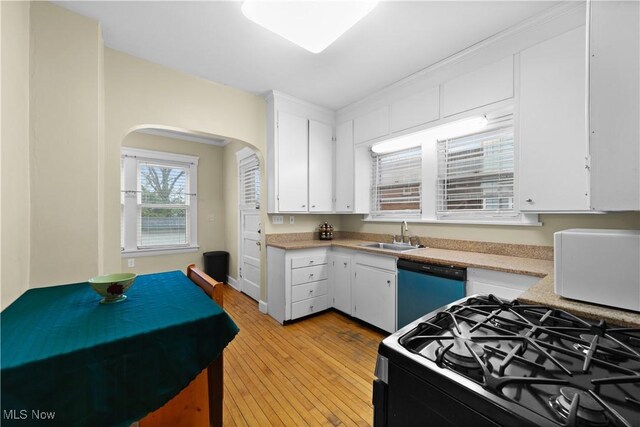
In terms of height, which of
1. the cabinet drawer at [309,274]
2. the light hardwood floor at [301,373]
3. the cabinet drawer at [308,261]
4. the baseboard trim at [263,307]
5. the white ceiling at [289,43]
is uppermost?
the white ceiling at [289,43]

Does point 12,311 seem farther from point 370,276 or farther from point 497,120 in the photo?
point 497,120

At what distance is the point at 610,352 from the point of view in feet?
2.11

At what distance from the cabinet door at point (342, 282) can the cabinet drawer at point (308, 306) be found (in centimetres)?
15

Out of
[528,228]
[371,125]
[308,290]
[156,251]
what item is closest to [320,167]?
[371,125]

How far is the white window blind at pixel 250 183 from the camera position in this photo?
3880mm

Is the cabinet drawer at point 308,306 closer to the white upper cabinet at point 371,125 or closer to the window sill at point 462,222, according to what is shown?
the window sill at point 462,222


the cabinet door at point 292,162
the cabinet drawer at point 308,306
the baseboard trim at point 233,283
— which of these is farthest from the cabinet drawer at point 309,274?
the baseboard trim at point 233,283

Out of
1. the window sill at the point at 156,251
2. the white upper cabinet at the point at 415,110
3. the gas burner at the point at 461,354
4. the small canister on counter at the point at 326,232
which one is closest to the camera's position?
the gas burner at the point at 461,354

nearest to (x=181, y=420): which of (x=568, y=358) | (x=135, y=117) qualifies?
(x=568, y=358)

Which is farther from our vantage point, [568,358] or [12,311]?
[12,311]

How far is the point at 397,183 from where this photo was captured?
3174 millimetres

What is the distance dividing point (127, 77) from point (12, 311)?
209 cm

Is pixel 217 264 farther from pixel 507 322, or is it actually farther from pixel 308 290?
pixel 507 322

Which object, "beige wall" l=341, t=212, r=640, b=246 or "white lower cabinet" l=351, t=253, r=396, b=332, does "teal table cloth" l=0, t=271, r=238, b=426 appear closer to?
"white lower cabinet" l=351, t=253, r=396, b=332
